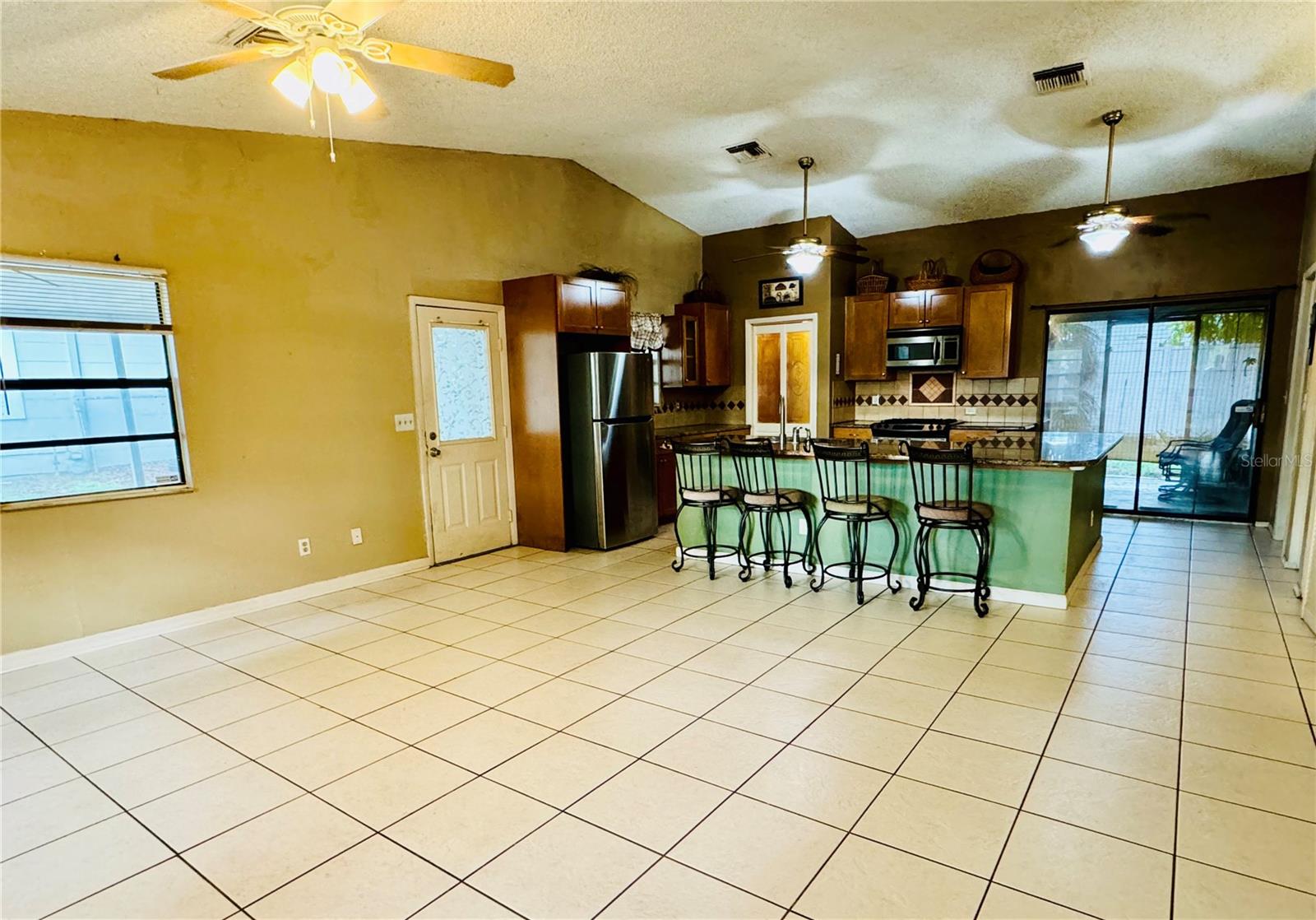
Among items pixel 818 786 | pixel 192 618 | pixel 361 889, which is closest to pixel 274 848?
pixel 361 889

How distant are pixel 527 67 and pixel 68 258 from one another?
270 centimetres

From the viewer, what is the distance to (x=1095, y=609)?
3.84 m

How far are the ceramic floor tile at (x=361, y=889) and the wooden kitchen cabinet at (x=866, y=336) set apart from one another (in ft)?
20.6

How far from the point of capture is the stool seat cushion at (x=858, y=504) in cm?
407

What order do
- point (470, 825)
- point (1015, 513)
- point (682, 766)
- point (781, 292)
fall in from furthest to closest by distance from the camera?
1. point (781, 292)
2. point (1015, 513)
3. point (682, 766)
4. point (470, 825)

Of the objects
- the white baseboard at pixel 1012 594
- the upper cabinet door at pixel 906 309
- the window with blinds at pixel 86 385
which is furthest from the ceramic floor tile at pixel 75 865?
the upper cabinet door at pixel 906 309

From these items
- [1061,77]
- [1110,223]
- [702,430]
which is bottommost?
[702,430]

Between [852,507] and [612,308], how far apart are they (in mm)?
2852

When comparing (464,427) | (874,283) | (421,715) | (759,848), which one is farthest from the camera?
(874,283)

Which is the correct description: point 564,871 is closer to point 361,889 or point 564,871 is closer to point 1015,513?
point 361,889

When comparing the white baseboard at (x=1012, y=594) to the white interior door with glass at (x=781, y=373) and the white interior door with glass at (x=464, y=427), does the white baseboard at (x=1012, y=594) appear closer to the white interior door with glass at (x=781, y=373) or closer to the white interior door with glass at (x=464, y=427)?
the white interior door with glass at (x=781, y=373)

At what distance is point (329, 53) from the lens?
249 cm

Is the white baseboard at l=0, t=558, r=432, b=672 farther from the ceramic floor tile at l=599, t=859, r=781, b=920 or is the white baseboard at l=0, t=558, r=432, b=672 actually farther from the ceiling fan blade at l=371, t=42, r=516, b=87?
the ceramic floor tile at l=599, t=859, r=781, b=920

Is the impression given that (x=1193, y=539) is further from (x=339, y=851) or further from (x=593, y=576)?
(x=339, y=851)
